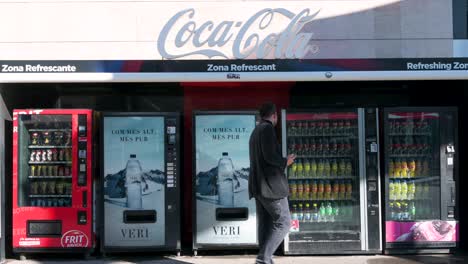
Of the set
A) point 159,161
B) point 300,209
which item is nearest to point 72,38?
point 159,161

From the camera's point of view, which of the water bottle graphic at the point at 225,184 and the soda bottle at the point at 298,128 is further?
the soda bottle at the point at 298,128

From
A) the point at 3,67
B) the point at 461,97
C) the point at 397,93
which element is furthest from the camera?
the point at 397,93

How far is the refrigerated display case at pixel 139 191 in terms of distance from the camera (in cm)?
775

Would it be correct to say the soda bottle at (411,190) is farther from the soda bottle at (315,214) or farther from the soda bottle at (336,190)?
the soda bottle at (315,214)

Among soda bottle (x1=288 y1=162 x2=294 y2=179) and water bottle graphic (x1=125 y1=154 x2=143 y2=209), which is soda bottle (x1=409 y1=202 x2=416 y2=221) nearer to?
soda bottle (x1=288 y1=162 x2=294 y2=179)

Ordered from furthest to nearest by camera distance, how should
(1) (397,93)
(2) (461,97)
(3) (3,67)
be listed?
(1) (397,93) < (2) (461,97) < (3) (3,67)

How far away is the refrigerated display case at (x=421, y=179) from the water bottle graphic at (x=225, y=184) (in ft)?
6.73

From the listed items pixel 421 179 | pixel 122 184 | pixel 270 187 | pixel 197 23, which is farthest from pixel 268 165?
pixel 421 179

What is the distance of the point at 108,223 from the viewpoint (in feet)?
25.5

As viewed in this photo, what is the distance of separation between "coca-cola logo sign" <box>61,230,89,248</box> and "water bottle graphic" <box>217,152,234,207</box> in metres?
1.82

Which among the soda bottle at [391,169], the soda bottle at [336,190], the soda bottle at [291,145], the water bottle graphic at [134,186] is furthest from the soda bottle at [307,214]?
the water bottle graphic at [134,186]

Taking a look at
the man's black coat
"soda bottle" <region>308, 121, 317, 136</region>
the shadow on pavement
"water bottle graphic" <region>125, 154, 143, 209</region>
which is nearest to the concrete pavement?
the shadow on pavement

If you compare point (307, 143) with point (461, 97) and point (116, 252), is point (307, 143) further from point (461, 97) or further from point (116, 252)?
point (116, 252)

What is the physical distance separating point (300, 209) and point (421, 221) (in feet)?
5.27
